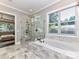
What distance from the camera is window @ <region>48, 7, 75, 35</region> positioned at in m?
2.93

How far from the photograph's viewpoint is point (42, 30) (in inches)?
181

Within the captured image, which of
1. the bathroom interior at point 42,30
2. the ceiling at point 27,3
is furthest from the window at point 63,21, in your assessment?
the ceiling at point 27,3

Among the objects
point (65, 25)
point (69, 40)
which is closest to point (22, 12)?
point (65, 25)

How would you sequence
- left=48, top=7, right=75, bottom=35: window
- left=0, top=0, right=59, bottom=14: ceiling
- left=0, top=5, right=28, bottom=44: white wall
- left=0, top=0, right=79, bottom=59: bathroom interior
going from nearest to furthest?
left=0, top=0, right=79, bottom=59: bathroom interior, left=48, top=7, right=75, bottom=35: window, left=0, top=0, right=59, bottom=14: ceiling, left=0, top=5, right=28, bottom=44: white wall

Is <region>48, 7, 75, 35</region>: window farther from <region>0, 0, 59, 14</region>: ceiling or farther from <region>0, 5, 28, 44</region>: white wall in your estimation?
<region>0, 5, 28, 44</region>: white wall

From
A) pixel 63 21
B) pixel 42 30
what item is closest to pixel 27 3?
pixel 42 30

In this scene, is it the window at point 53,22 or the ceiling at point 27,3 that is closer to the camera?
the window at point 53,22

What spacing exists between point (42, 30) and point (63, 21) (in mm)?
1575

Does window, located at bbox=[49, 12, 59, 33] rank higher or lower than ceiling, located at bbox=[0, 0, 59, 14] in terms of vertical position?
lower

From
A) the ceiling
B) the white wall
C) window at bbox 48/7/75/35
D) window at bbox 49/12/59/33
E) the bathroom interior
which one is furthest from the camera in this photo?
the white wall

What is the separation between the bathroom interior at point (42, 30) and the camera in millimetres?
2639

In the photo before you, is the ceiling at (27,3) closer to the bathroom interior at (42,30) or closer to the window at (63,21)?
the bathroom interior at (42,30)

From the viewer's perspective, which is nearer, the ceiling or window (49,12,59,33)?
window (49,12,59,33)

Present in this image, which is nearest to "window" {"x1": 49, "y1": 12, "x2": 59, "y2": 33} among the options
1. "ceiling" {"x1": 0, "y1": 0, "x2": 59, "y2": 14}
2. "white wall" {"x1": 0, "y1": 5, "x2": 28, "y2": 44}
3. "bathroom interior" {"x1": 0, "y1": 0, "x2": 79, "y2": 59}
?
"bathroom interior" {"x1": 0, "y1": 0, "x2": 79, "y2": 59}
